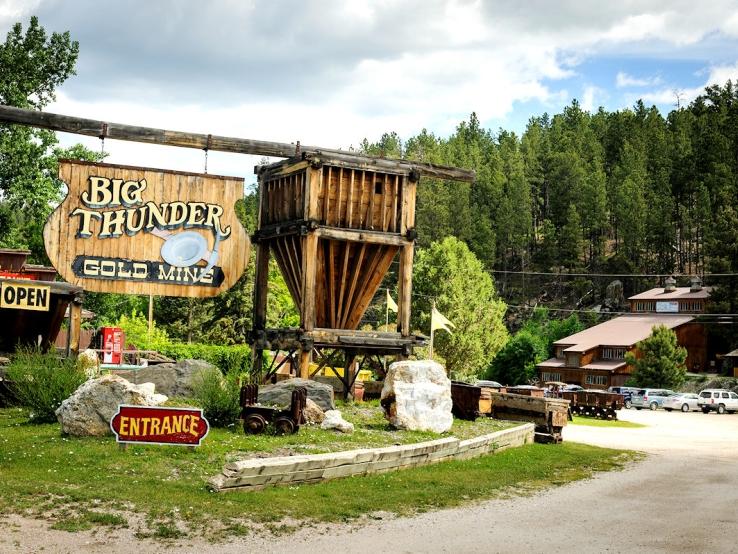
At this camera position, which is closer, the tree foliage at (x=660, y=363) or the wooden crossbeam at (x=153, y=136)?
the wooden crossbeam at (x=153, y=136)

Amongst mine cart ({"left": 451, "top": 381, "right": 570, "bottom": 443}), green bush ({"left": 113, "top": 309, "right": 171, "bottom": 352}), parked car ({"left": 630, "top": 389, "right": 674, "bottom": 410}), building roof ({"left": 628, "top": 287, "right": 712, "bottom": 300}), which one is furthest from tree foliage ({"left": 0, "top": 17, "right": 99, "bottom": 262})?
building roof ({"left": 628, "top": 287, "right": 712, "bottom": 300})

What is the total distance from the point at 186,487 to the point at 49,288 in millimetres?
13748

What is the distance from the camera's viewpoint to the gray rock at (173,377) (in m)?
24.3

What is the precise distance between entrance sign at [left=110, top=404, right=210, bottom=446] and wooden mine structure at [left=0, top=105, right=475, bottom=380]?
9383 mm

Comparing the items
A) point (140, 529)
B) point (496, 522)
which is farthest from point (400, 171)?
point (140, 529)

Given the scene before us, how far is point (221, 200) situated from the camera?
23.3m

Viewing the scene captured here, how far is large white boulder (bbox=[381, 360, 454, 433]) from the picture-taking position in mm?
Result: 22906

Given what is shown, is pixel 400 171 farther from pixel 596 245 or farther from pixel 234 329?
pixel 596 245

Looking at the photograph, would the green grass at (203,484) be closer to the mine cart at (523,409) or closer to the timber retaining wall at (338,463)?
the timber retaining wall at (338,463)

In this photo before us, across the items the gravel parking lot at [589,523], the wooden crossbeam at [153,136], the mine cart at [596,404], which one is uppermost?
the wooden crossbeam at [153,136]

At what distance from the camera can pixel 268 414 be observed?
20656 mm

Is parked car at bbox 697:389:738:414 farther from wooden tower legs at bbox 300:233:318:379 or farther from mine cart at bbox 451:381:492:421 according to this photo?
wooden tower legs at bbox 300:233:318:379

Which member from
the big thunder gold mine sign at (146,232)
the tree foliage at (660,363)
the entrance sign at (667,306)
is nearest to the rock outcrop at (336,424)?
the big thunder gold mine sign at (146,232)

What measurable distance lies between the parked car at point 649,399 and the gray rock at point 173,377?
4753 cm
